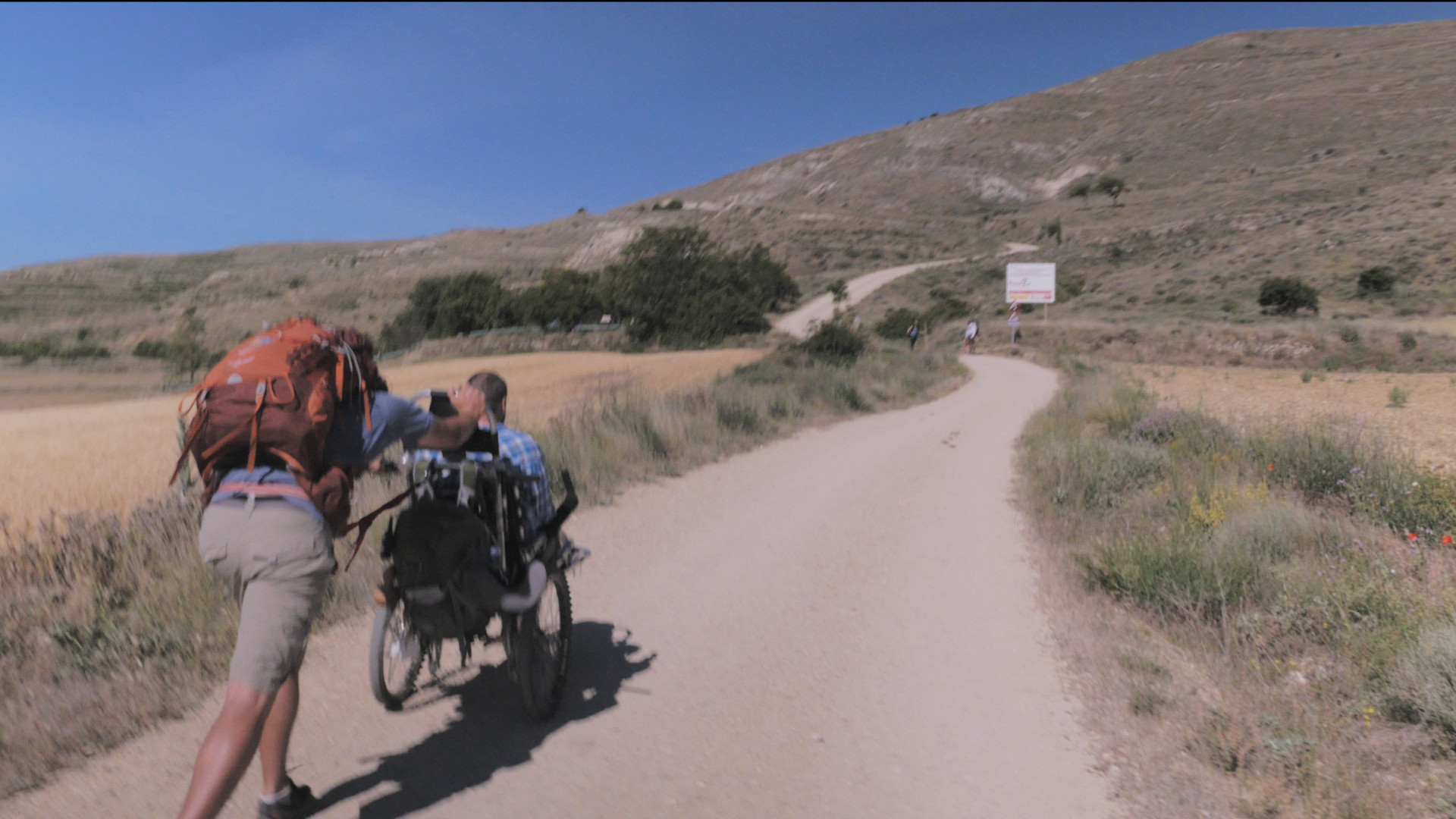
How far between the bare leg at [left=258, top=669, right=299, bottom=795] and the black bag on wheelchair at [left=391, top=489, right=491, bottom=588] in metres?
0.57

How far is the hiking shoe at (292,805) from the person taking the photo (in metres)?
3.20

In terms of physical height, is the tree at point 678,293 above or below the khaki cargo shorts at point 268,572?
above

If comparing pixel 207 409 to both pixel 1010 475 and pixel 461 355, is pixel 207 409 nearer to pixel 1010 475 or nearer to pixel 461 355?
pixel 1010 475

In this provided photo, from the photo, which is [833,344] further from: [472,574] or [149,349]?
[149,349]

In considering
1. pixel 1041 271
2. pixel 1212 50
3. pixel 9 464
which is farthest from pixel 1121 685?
pixel 1212 50

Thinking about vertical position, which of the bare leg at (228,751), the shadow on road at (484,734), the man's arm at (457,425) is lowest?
the shadow on road at (484,734)

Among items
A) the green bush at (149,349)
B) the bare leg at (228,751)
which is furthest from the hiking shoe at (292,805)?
the green bush at (149,349)

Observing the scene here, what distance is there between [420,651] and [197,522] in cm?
364

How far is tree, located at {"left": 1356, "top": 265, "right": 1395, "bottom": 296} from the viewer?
32875 mm

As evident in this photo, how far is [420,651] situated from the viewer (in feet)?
13.4

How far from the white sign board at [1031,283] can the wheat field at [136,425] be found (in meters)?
22.3

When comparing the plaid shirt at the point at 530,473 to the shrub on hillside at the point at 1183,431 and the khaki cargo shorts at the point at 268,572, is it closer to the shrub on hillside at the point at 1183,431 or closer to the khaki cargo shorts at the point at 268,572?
the khaki cargo shorts at the point at 268,572

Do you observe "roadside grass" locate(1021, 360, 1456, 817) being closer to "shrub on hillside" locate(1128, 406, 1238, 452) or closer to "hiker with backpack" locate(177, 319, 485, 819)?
"shrub on hillside" locate(1128, 406, 1238, 452)

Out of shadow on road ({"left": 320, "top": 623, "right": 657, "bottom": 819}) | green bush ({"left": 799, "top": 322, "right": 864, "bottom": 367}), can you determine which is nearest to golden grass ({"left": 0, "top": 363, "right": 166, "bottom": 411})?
green bush ({"left": 799, "top": 322, "right": 864, "bottom": 367})
